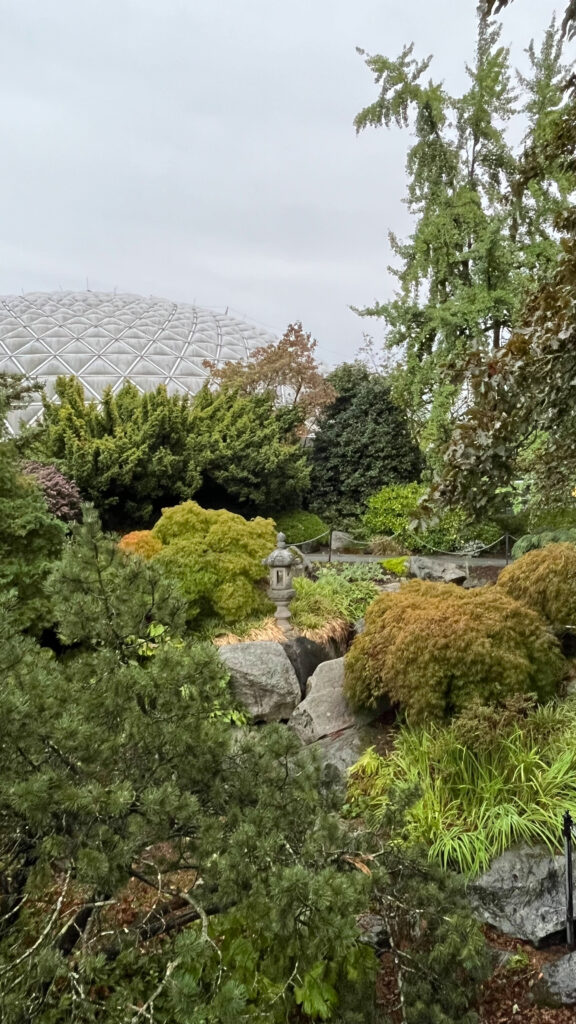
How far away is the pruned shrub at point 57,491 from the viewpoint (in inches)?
372

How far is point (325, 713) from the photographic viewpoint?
541 cm

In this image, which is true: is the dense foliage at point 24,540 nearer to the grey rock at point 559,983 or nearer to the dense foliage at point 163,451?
the grey rock at point 559,983

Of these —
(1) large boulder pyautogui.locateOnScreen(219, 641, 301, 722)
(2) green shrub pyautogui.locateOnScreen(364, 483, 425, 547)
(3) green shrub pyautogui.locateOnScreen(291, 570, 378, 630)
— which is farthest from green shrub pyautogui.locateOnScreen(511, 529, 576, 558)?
(1) large boulder pyautogui.locateOnScreen(219, 641, 301, 722)

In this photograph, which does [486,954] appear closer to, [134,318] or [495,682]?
[495,682]

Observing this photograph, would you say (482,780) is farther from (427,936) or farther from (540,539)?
(540,539)

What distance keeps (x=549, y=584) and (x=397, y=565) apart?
20.3ft

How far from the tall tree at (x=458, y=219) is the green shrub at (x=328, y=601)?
Answer: 16.2 ft

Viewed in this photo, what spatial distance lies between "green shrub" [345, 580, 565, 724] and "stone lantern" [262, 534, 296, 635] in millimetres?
2081

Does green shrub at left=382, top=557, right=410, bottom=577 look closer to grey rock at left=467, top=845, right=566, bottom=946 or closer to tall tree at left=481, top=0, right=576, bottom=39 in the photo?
grey rock at left=467, top=845, right=566, bottom=946

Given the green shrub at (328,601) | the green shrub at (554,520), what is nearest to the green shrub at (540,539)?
the green shrub at (554,520)

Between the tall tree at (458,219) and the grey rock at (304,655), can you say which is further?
the tall tree at (458,219)

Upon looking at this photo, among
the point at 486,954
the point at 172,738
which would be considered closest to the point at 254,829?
the point at 172,738

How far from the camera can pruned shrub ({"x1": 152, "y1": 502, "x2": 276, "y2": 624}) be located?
7203 millimetres

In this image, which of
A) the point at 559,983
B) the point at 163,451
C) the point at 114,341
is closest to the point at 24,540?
the point at 559,983
